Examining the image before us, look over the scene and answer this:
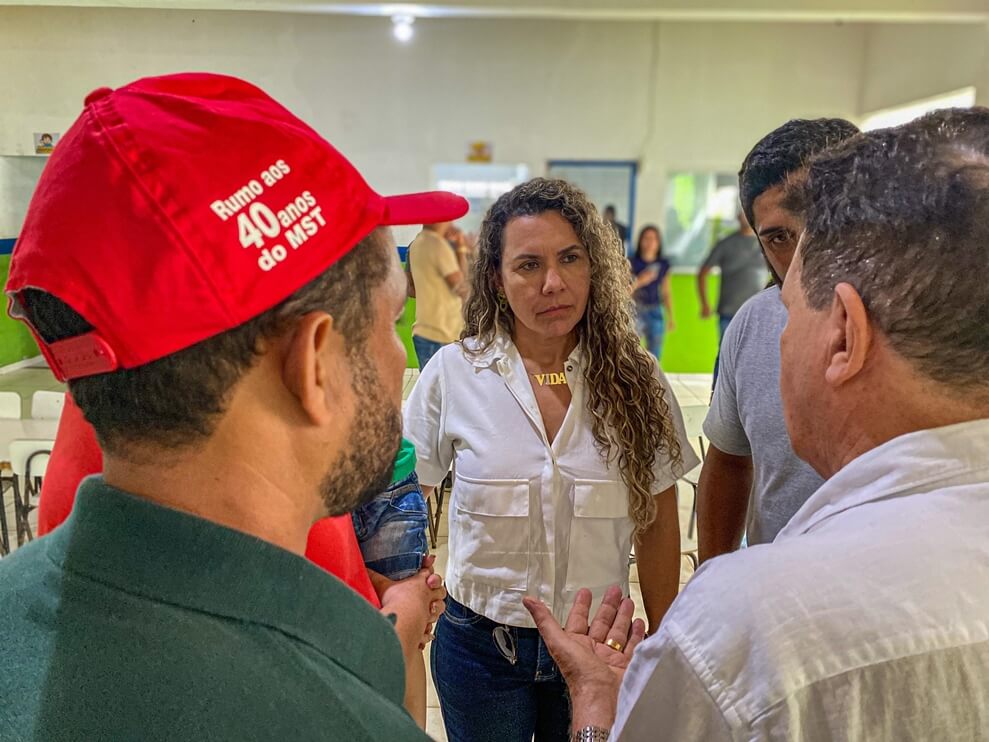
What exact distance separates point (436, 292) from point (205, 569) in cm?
159

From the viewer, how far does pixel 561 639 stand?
38.4 inches

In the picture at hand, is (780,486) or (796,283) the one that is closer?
(796,283)

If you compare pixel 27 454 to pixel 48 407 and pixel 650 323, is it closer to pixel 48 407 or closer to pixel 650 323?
pixel 48 407

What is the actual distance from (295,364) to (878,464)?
1.84 feet

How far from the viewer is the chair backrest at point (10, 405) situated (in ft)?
8.50

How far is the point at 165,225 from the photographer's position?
497 mm

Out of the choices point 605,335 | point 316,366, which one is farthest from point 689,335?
point 316,366

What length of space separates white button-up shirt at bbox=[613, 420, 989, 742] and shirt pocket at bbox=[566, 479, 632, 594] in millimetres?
784

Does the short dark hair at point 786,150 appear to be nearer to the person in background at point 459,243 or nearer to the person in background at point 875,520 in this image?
the person in background at point 875,520

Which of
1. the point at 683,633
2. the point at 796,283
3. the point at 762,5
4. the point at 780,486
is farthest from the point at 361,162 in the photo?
the point at 683,633

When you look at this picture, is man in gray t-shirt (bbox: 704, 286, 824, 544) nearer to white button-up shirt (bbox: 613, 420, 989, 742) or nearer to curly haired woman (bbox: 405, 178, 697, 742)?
curly haired woman (bbox: 405, 178, 697, 742)

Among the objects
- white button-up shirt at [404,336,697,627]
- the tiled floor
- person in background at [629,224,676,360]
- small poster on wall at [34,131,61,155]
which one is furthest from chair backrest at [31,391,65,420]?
person in background at [629,224,676,360]

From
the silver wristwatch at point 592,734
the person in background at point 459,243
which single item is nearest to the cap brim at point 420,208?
the silver wristwatch at point 592,734

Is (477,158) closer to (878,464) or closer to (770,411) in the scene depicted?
(770,411)
